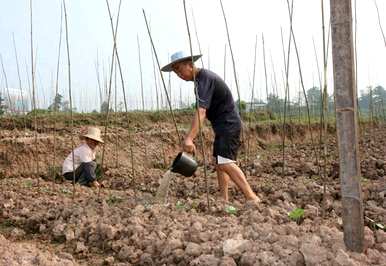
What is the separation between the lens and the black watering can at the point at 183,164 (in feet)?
11.9

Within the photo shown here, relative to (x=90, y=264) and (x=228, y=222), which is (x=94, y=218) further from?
(x=228, y=222)

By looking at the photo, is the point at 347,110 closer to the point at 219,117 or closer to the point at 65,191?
the point at 219,117

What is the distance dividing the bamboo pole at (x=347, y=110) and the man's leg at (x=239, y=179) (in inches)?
71.2

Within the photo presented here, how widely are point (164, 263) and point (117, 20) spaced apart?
7.29 ft

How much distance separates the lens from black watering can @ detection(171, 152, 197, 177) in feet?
11.9

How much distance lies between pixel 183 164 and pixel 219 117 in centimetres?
53

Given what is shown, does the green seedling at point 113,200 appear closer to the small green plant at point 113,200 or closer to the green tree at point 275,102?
the small green plant at point 113,200

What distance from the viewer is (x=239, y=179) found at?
3705 mm

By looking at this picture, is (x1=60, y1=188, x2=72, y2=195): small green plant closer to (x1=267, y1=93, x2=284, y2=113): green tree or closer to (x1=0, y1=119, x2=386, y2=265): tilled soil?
(x1=0, y1=119, x2=386, y2=265): tilled soil

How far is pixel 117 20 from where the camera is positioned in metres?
3.88

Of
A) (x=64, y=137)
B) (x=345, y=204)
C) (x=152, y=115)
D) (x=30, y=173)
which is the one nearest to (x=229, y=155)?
(x=345, y=204)

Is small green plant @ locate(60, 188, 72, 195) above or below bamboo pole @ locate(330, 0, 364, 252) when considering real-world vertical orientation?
below

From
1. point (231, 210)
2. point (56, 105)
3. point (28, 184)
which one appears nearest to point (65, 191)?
point (28, 184)

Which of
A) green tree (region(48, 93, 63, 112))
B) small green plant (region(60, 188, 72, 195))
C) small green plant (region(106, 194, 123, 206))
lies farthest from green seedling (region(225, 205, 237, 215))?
green tree (region(48, 93, 63, 112))
